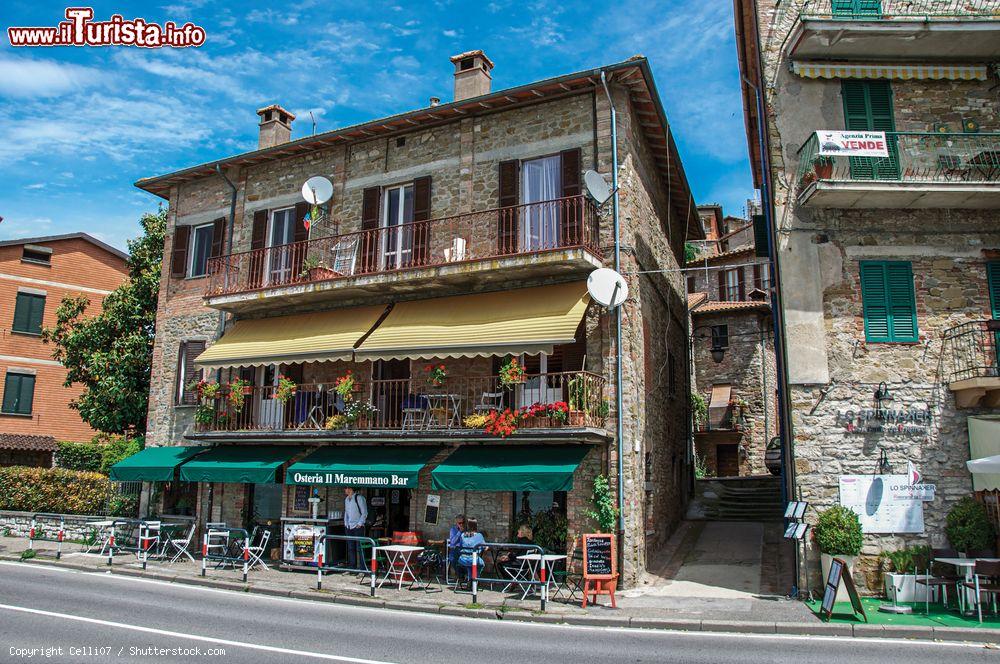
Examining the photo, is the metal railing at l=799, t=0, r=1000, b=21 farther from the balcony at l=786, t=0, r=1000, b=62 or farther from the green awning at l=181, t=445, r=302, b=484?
the green awning at l=181, t=445, r=302, b=484

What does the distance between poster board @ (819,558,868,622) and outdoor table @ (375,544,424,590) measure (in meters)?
6.78

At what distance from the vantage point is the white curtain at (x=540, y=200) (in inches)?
608

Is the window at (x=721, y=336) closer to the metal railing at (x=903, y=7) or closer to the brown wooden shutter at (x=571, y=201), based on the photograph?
the brown wooden shutter at (x=571, y=201)

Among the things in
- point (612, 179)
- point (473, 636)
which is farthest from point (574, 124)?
point (473, 636)

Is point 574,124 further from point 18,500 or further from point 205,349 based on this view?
point 18,500

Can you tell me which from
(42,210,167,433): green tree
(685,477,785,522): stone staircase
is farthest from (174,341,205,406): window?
(685,477,785,522): stone staircase

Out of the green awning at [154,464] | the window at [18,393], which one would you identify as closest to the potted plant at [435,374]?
the green awning at [154,464]

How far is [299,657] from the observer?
830 centimetres

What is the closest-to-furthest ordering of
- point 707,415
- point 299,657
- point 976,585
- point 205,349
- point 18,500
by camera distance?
1. point 299,657
2. point 976,585
3. point 205,349
4. point 18,500
5. point 707,415

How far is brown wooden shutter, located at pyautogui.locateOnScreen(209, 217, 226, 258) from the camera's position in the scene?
2008cm

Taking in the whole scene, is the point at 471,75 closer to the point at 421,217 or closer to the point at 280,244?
the point at 421,217

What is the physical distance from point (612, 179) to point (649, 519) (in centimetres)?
695

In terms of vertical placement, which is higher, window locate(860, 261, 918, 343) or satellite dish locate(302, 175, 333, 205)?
satellite dish locate(302, 175, 333, 205)

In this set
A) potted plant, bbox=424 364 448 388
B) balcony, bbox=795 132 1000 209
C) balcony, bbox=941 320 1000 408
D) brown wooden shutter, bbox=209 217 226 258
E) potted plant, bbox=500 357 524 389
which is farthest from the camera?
brown wooden shutter, bbox=209 217 226 258
